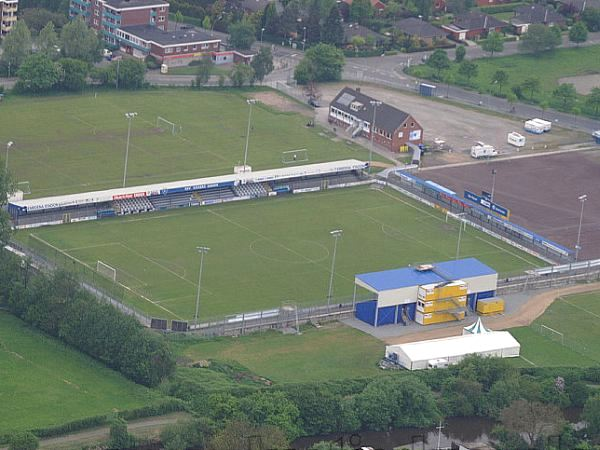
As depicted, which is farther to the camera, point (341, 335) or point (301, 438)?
point (341, 335)

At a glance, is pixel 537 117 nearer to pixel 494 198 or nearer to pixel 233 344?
pixel 494 198

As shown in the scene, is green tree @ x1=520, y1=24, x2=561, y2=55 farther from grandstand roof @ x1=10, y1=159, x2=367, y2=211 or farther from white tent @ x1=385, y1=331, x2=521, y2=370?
white tent @ x1=385, y1=331, x2=521, y2=370

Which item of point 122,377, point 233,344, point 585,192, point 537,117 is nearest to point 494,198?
point 585,192

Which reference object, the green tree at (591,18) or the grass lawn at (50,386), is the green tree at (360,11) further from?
the grass lawn at (50,386)

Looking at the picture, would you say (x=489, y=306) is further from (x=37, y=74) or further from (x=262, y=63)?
(x=37, y=74)

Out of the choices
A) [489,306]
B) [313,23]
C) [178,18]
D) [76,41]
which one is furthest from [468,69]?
[489,306]
